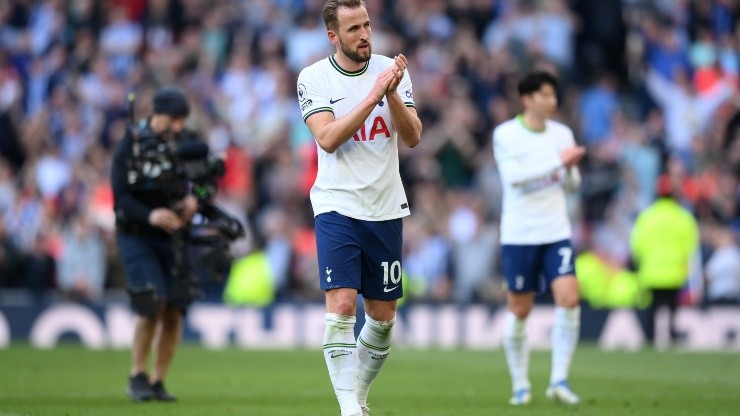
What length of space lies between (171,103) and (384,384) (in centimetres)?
405

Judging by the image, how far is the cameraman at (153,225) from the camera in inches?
515

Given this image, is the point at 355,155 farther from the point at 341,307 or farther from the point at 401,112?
the point at 341,307

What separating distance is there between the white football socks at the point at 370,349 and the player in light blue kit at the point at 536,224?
115 inches

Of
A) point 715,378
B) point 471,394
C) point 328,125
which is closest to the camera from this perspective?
point 328,125

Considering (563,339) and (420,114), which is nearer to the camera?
(563,339)

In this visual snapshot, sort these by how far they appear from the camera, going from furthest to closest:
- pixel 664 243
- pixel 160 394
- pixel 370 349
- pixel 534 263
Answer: pixel 664 243, pixel 534 263, pixel 160 394, pixel 370 349

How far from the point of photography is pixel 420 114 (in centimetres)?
2550

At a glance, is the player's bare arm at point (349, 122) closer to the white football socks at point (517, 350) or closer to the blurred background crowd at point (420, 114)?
the white football socks at point (517, 350)

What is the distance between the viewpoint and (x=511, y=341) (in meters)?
13.4

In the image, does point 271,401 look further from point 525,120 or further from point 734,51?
point 734,51

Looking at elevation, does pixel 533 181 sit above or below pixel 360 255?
above

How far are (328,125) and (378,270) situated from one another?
103 centimetres

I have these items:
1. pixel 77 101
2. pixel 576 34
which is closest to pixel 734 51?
pixel 576 34

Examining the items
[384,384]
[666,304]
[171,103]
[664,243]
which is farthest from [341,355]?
[666,304]
